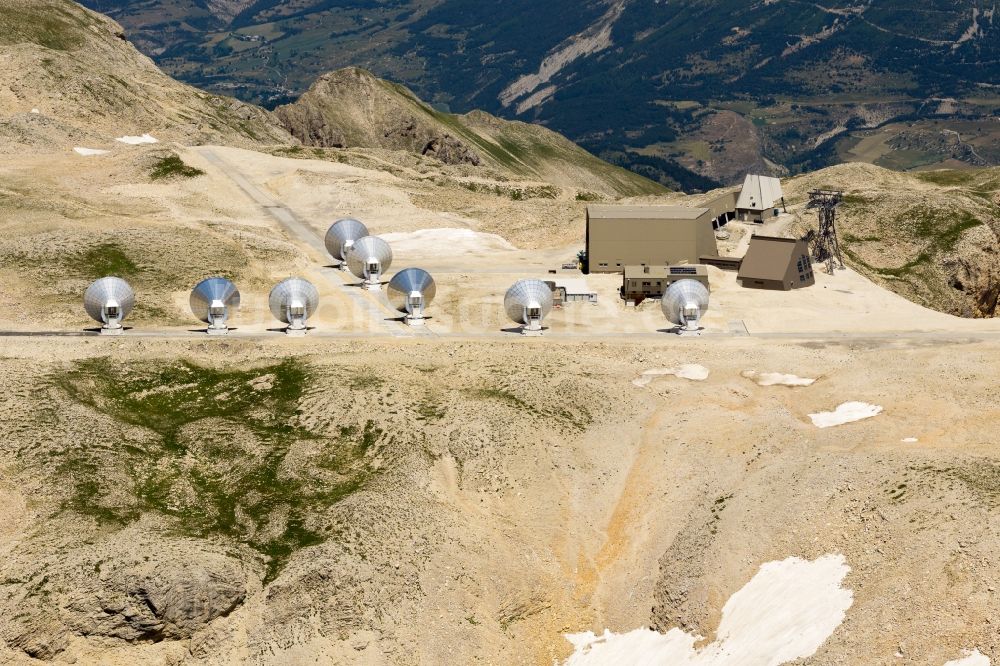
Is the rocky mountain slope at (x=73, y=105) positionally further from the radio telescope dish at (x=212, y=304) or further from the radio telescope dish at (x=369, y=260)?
the radio telescope dish at (x=212, y=304)

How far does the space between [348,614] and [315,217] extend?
87.5m

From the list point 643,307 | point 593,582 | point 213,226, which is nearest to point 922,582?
point 593,582

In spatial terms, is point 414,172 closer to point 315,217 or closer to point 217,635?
point 315,217

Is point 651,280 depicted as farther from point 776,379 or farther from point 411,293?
point 411,293

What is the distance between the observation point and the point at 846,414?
3105 inches

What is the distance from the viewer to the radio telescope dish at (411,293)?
326 ft

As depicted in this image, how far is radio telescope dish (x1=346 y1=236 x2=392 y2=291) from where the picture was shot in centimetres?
11019

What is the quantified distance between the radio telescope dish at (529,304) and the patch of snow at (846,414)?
Answer: 2567 centimetres

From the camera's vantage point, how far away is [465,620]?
63.7 m

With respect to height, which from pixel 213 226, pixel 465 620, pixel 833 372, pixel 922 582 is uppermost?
pixel 213 226

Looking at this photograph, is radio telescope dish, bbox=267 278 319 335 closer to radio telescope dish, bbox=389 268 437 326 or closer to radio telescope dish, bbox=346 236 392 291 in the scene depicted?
radio telescope dish, bbox=389 268 437 326

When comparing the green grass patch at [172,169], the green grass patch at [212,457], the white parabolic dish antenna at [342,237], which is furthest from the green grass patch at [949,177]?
the green grass patch at [212,457]

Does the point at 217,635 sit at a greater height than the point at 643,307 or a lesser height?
lesser

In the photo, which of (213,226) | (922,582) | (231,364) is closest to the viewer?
(922,582)
